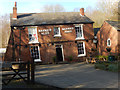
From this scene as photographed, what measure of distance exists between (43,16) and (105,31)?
9803 mm

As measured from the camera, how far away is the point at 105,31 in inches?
855

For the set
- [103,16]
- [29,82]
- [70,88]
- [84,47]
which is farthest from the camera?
[103,16]

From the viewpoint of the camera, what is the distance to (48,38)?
881 inches

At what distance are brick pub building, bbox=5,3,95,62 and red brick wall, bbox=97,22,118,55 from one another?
140 centimetres

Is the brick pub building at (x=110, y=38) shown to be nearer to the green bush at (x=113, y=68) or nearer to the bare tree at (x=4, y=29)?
the green bush at (x=113, y=68)

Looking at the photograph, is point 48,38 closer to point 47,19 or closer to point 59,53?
point 59,53

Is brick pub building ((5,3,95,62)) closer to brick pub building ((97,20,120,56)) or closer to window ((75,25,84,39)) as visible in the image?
window ((75,25,84,39))

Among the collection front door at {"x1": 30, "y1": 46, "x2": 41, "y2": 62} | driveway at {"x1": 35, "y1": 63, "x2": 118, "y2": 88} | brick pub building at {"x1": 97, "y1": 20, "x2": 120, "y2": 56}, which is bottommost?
driveway at {"x1": 35, "y1": 63, "x2": 118, "y2": 88}

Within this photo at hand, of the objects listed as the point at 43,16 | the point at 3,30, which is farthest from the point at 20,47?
the point at 3,30

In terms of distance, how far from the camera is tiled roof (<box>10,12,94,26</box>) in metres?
22.3

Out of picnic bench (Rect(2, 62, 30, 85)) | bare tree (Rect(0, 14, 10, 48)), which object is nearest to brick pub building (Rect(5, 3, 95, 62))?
picnic bench (Rect(2, 62, 30, 85))

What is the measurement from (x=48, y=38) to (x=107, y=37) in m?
8.30

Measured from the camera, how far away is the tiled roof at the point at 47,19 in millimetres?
22266

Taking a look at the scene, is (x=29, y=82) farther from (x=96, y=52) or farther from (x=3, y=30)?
(x=3, y=30)
